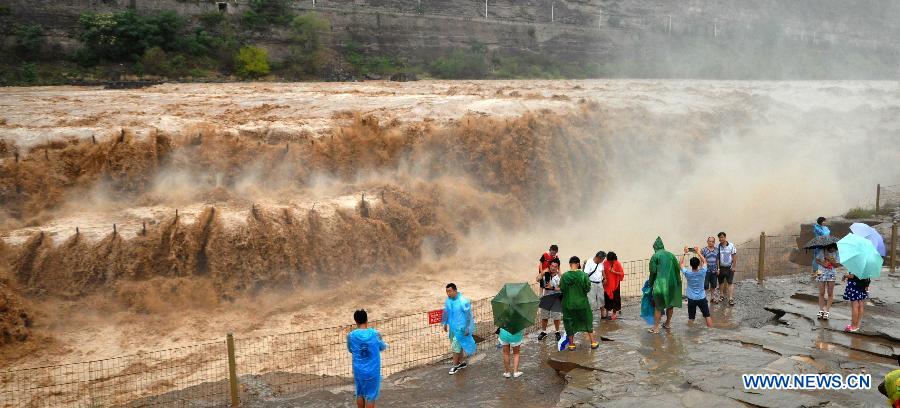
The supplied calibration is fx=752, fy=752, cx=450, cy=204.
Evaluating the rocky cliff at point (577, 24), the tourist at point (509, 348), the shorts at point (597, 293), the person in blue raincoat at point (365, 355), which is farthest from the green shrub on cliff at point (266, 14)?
the person in blue raincoat at point (365, 355)

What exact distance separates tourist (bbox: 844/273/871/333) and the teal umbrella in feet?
0.69

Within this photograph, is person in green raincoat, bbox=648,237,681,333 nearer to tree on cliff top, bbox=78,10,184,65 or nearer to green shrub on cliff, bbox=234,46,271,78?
green shrub on cliff, bbox=234,46,271,78

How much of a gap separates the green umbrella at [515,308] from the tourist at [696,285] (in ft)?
7.81

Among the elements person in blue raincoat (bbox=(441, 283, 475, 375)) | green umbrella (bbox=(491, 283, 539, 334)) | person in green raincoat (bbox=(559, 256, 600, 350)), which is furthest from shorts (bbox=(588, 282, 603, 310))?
person in blue raincoat (bbox=(441, 283, 475, 375))

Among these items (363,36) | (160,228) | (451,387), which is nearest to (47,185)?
(160,228)

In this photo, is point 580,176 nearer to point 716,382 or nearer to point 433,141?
point 433,141

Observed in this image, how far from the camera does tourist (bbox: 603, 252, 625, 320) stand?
9844 mm

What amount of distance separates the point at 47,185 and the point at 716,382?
12367 mm

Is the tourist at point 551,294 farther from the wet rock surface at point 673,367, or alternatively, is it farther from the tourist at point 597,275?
the tourist at point 597,275

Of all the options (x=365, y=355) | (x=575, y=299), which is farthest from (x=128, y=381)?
(x=575, y=299)

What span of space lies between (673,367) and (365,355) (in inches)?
137

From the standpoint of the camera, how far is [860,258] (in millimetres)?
8883

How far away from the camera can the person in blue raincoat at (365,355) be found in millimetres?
7172

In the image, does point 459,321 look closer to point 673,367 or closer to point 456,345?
point 456,345
